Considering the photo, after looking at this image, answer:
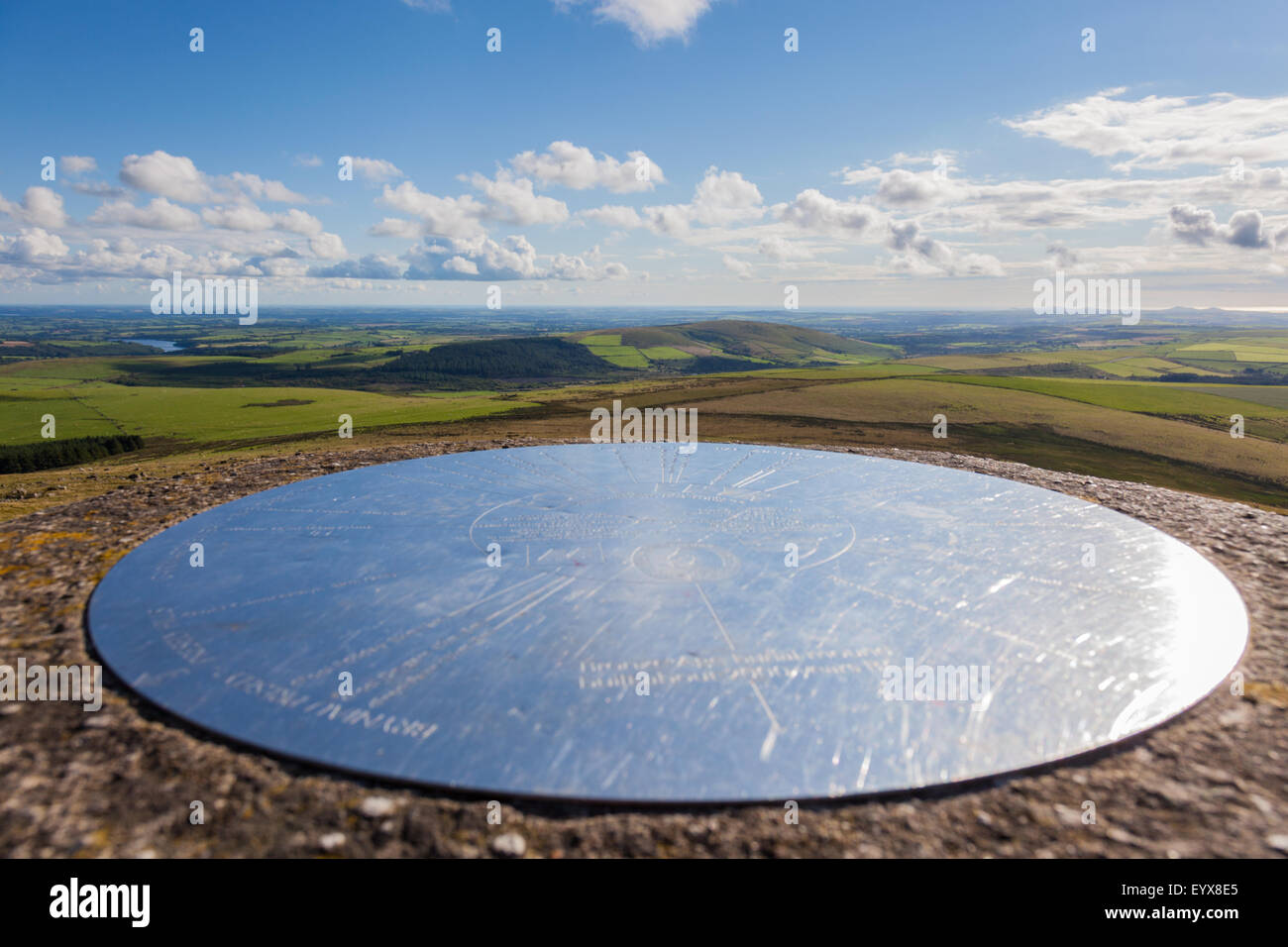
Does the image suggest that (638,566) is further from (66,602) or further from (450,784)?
→ (66,602)

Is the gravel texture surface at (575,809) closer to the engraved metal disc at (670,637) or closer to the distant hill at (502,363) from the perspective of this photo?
the engraved metal disc at (670,637)

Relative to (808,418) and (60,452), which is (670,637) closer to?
(808,418)

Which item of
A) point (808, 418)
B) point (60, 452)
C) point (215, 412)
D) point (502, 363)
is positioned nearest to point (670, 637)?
point (808, 418)

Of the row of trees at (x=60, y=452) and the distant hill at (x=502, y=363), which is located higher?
the distant hill at (x=502, y=363)

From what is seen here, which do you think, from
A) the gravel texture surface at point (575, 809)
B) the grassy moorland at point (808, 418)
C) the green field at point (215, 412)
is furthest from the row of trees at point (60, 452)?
the gravel texture surface at point (575, 809)
